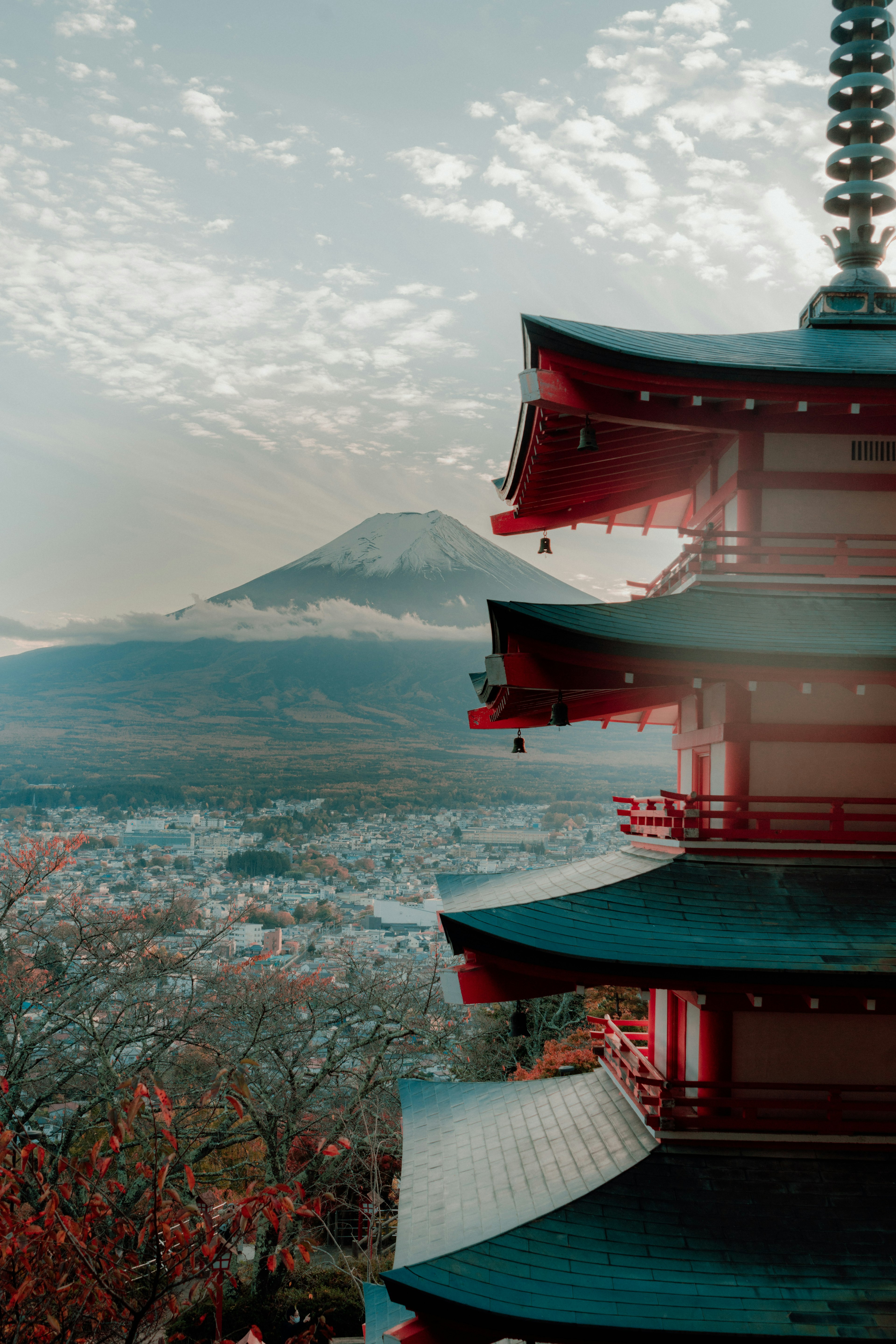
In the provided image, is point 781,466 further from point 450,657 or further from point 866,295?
point 450,657

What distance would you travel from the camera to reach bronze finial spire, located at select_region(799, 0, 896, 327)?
8.27 metres

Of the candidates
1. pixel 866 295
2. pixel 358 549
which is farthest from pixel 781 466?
pixel 358 549

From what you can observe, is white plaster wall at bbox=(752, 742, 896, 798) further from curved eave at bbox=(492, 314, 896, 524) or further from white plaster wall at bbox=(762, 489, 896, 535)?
curved eave at bbox=(492, 314, 896, 524)

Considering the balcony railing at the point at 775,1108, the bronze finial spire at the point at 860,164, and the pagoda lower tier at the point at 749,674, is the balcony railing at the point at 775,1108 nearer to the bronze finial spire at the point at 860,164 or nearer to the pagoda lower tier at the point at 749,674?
the pagoda lower tier at the point at 749,674

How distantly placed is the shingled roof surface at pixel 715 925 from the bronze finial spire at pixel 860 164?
5237 mm

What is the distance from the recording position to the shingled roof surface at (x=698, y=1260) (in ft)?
16.4

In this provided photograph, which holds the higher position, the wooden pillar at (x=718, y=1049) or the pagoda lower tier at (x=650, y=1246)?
the wooden pillar at (x=718, y=1049)

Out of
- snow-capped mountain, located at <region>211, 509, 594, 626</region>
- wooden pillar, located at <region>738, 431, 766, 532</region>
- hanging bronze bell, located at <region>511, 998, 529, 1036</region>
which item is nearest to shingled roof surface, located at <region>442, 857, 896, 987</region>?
hanging bronze bell, located at <region>511, 998, 529, 1036</region>

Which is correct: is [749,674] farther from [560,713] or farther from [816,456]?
[816,456]

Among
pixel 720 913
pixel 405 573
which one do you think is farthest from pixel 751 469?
pixel 405 573

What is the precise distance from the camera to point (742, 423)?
6926 mm

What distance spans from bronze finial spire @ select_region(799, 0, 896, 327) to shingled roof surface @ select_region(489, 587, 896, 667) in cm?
320

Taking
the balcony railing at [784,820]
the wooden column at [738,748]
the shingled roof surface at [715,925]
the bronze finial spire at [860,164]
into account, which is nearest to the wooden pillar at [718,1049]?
the shingled roof surface at [715,925]

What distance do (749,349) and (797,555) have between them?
6.21 ft
